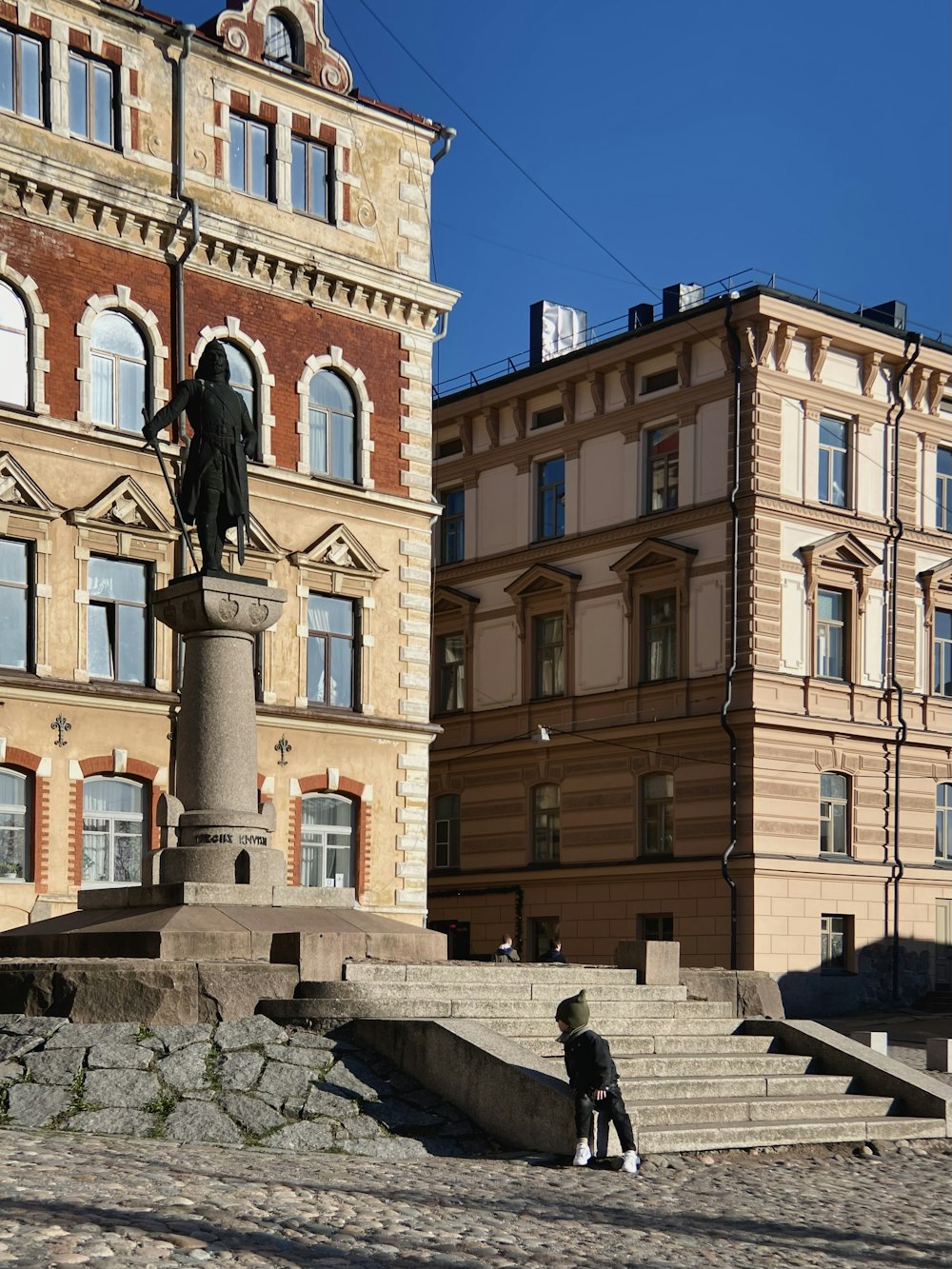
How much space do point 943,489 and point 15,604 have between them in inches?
970

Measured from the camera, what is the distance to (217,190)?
34.9 metres

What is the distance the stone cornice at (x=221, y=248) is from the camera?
32344mm

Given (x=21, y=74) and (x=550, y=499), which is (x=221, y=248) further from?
(x=550, y=499)

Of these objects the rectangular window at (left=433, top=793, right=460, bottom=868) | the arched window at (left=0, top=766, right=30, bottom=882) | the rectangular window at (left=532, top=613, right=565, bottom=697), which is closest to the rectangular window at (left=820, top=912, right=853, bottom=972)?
the rectangular window at (left=532, top=613, right=565, bottom=697)

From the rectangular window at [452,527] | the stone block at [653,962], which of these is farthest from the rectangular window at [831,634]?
the stone block at [653,962]

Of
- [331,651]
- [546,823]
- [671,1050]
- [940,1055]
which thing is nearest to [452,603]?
[546,823]

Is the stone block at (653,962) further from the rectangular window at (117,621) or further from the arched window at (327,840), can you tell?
the arched window at (327,840)

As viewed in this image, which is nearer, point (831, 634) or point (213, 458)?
point (213, 458)

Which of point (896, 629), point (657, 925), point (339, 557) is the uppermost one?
point (339, 557)

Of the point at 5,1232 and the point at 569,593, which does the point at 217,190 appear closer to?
the point at 569,593

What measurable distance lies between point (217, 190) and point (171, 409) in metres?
14.8

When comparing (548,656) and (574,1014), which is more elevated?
(548,656)

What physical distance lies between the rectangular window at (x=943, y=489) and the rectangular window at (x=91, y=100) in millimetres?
22481

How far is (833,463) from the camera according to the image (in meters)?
44.7
